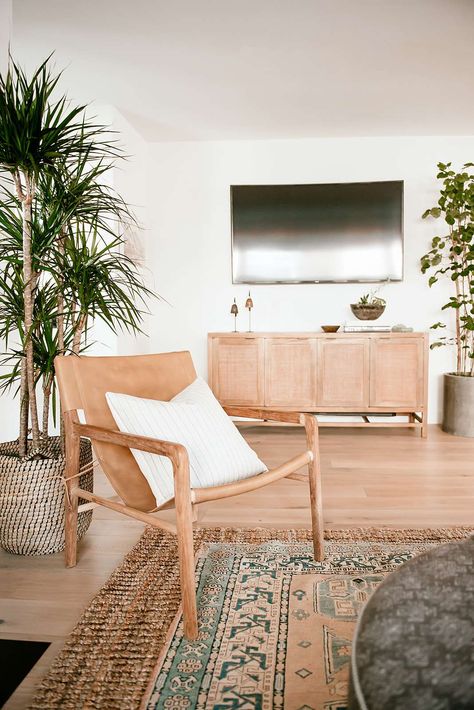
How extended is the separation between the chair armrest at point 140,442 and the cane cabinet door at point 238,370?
7.51 feet

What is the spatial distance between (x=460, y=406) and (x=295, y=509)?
2.12m

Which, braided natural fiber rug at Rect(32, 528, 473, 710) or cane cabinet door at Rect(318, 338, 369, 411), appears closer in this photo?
braided natural fiber rug at Rect(32, 528, 473, 710)

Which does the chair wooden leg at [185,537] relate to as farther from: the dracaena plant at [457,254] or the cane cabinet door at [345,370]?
the dracaena plant at [457,254]

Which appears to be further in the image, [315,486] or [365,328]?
[365,328]

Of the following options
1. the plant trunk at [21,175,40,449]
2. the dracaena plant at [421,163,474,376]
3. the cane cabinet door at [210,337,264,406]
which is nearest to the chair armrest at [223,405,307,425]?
the plant trunk at [21,175,40,449]

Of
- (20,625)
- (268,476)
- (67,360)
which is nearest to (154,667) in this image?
(20,625)

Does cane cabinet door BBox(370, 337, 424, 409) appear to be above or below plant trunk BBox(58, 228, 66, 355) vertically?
below

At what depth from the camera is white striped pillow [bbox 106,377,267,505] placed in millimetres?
1730

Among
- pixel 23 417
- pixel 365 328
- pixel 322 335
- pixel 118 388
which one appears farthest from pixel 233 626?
pixel 365 328

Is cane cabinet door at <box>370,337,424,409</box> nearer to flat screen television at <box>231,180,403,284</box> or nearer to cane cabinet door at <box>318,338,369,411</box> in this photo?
cane cabinet door at <box>318,338,369,411</box>

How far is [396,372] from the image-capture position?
4.00m

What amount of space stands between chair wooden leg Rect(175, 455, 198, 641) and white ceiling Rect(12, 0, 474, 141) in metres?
2.29

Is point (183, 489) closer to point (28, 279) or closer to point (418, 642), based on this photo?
point (418, 642)

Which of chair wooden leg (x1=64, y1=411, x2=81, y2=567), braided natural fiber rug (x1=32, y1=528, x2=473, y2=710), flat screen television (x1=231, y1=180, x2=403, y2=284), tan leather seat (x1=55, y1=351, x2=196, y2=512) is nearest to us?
braided natural fiber rug (x1=32, y1=528, x2=473, y2=710)
